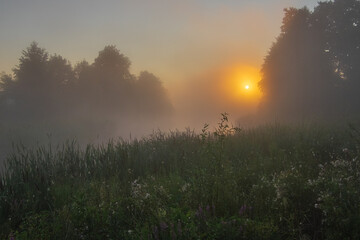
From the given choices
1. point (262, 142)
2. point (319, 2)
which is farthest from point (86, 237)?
point (319, 2)

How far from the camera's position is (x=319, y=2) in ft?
122

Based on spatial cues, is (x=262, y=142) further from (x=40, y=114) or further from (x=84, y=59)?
(x=84, y=59)

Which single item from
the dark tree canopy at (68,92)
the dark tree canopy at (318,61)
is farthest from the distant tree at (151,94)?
the dark tree canopy at (318,61)

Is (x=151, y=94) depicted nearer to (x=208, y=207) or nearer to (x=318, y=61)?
(x=318, y=61)

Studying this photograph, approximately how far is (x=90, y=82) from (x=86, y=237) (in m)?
46.1

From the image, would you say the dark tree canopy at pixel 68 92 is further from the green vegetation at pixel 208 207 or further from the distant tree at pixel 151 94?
the green vegetation at pixel 208 207

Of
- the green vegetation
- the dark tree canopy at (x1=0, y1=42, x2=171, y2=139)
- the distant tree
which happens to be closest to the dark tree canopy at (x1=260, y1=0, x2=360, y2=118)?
the dark tree canopy at (x1=0, y1=42, x2=171, y2=139)

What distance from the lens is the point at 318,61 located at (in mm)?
33500

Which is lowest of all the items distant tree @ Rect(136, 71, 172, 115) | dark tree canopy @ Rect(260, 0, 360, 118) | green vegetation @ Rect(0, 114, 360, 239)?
green vegetation @ Rect(0, 114, 360, 239)

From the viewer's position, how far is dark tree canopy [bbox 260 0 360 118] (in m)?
32.5

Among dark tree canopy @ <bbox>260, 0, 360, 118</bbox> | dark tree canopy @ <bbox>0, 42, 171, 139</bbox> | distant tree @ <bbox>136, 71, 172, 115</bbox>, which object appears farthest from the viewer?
distant tree @ <bbox>136, 71, 172, 115</bbox>

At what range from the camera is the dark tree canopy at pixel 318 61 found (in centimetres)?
3253

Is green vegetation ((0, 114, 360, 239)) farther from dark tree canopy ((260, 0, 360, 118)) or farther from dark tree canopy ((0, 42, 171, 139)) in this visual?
dark tree canopy ((0, 42, 171, 139))

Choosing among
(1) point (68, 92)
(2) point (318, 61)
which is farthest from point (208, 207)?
(1) point (68, 92)
